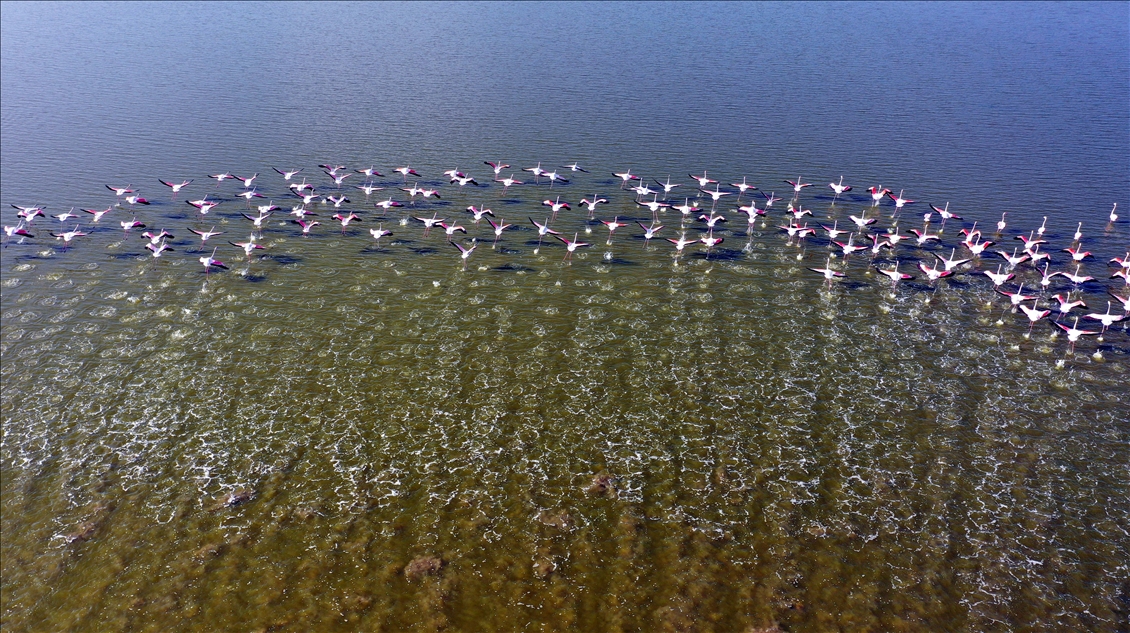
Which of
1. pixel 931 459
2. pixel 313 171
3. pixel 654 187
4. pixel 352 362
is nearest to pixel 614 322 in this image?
pixel 352 362

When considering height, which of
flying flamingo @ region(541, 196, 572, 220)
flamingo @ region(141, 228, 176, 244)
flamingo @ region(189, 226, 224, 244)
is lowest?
flamingo @ region(141, 228, 176, 244)

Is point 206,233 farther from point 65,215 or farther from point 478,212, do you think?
point 478,212

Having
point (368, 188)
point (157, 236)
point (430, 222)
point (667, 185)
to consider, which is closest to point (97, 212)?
point (157, 236)

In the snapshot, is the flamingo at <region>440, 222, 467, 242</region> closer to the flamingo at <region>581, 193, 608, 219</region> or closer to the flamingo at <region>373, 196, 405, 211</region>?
the flamingo at <region>373, 196, 405, 211</region>

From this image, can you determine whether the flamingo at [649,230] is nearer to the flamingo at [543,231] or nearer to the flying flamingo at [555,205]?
the flying flamingo at [555,205]

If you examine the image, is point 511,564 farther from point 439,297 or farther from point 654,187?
point 654,187

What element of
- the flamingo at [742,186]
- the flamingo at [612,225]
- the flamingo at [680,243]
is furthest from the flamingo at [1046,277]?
the flamingo at [612,225]

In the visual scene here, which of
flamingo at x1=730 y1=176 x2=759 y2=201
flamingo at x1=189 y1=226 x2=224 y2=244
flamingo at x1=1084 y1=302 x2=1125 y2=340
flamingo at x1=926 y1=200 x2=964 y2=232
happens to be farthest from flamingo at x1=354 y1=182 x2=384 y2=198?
flamingo at x1=1084 y1=302 x2=1125 y2=340
